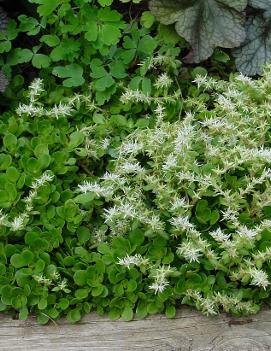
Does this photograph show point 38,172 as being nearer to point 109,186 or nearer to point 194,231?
point 109,186

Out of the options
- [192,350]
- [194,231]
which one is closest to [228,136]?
[194,231]

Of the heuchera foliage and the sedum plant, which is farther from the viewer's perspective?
the heuchera foliage

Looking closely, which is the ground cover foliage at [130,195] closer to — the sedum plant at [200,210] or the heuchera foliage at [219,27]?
the sedum plant at [200,210]

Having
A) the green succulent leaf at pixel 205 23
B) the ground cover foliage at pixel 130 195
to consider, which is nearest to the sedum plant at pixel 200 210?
the ground cover foliage at pixel 130 195

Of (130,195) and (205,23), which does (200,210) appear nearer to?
(130,195)

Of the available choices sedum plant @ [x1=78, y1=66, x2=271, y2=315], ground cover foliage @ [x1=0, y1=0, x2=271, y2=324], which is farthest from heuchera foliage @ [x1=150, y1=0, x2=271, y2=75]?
sedum plant @ [x1=78, y1=66, x2=271, y2=315]

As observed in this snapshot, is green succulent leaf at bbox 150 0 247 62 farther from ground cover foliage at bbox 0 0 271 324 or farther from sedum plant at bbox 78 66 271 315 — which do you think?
sedum plant at bbox 78 66 271 315
